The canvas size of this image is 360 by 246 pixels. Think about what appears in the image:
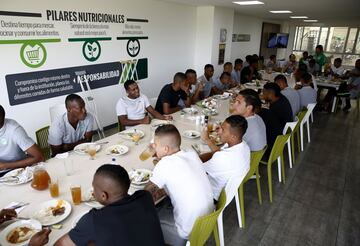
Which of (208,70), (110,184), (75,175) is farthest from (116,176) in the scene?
(208,70)

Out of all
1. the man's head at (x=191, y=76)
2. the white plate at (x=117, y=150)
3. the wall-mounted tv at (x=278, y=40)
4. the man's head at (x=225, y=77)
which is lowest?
the white plate at (x=117, y=150)

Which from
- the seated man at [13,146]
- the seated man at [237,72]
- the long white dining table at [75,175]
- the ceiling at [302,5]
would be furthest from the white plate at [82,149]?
the seated man at [237,72]

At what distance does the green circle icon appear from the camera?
3.72 m

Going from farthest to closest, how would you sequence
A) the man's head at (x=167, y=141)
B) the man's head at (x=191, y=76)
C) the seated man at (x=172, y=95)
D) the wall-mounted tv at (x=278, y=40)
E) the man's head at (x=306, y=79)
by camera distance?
1. the wall-mounted tv at (x=278, y=40)
2. the man's head at (x=306, y=79)
3. the man's head at (x=191, y=76)
4. the seated man at (x=172, y=95)
5. the man's head at (x=167, y=141)

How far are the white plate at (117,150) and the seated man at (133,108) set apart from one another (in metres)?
1.01

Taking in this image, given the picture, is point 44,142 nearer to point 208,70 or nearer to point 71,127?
point 71,127

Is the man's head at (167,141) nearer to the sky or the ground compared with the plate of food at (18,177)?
nearer to the sky

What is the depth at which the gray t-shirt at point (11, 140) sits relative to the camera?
2348mm

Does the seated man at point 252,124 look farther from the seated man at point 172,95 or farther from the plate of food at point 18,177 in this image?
the plate of food at point 18,177

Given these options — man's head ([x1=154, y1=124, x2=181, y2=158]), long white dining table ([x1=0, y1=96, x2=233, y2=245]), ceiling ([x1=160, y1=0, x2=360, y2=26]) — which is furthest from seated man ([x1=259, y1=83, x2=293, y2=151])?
ceiling ([x1=160, y1=0, x2=360, y2=26])

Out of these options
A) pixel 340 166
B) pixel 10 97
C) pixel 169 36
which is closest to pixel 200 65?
pixel 169 36

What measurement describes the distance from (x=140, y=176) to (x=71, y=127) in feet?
4.49

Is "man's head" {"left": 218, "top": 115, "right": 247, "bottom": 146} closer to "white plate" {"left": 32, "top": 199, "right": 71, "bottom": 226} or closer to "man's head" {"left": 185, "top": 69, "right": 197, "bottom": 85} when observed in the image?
"white plate" {"left": 32, "top": 199, "right": 71, "bottom": 226}

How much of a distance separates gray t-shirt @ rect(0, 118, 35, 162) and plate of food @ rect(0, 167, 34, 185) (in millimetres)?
396
